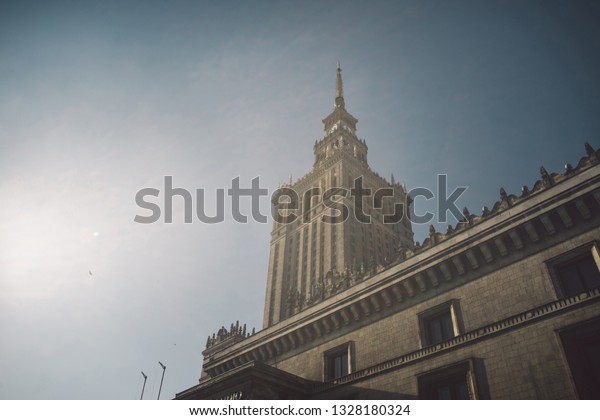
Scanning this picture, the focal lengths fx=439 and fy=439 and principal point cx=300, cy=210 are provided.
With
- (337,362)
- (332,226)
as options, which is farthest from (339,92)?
(337,362)

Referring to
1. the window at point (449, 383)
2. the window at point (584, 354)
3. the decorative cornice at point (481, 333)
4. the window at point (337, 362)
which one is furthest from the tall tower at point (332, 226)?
the window at point (584, 354)

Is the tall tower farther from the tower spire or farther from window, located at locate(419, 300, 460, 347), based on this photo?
window, located at locate(419, 300, 460, 347)

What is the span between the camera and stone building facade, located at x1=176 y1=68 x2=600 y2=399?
18.3 meters

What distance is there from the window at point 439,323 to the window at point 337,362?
4.77 metres

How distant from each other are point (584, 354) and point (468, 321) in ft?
16.7

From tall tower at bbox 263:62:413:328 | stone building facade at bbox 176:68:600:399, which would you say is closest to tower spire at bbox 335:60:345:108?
tall tower at bbox 263:62:413:328

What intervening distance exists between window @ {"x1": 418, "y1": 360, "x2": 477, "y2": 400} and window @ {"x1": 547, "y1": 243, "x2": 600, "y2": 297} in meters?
5.40

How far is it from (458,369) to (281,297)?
58702mm

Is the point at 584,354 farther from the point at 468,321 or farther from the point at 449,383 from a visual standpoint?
the point at 449,383

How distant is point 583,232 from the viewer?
781 inches

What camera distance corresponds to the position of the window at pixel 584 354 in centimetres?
1667

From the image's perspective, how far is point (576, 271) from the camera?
64.4 feet
